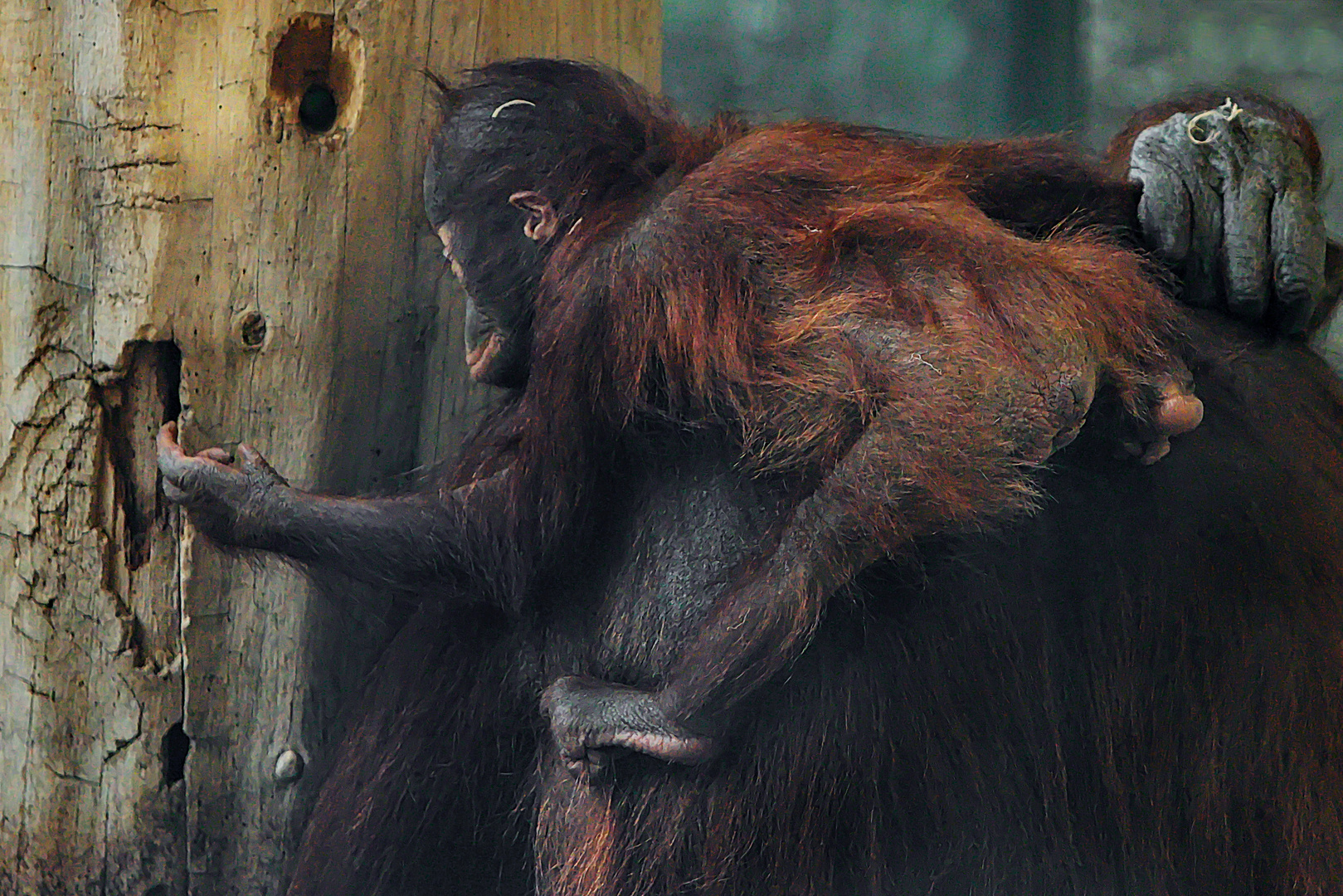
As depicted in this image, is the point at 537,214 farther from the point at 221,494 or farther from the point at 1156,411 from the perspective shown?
the point at 1156,411

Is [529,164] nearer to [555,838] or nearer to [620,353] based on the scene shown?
[620,353]

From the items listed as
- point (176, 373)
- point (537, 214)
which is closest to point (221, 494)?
point (176, 373)

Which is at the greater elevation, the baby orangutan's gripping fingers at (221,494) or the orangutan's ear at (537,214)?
the orangutan's ear at (537,214)

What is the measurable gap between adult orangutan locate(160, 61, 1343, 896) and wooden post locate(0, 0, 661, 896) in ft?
0.59

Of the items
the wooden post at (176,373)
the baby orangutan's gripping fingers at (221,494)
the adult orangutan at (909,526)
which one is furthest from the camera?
the wooden post at (176,373)

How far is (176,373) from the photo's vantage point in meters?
1.81

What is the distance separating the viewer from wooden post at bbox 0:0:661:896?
177 cm

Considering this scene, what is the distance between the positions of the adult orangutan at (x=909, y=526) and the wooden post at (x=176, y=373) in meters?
0.18

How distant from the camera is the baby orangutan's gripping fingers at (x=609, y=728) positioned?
146 cm

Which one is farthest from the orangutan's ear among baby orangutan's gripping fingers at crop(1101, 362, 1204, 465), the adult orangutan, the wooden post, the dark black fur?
baby orangutan's gripping fingers at crop(1101, 362, 1204, 465)

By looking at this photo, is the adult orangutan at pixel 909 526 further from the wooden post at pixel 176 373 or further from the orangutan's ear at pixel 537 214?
the wooden post at pixel 176 373

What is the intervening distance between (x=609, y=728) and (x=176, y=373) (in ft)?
2.59

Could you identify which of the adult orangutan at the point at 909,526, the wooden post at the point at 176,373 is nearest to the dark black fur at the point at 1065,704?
the adult orangutan at the point at 909,526

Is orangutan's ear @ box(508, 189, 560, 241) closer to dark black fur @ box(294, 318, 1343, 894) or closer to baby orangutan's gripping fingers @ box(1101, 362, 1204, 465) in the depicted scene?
dark black fur @ box(294, 318, 1343, 894)
